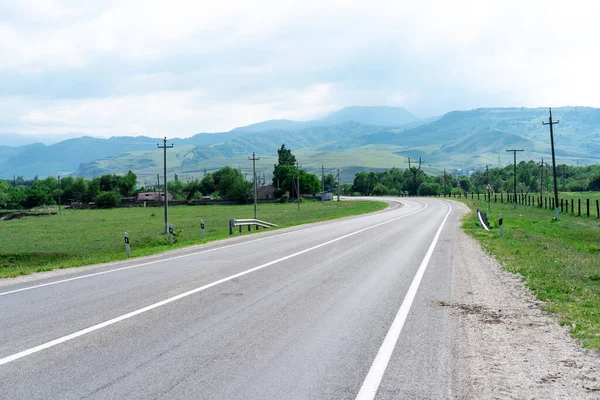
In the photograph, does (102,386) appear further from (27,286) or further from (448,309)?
(27,286)

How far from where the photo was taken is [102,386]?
18.9 ft

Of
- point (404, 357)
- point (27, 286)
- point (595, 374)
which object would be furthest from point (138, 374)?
point (27, 286)

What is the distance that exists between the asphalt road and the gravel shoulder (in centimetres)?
27

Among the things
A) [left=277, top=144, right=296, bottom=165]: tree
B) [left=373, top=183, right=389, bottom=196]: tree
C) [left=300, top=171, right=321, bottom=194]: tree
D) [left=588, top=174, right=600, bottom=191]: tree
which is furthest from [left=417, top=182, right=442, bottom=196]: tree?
[left=277, top=144, right=296, bottom=165]: tree

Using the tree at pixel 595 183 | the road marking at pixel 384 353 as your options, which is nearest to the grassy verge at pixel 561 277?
the road marking at pixel 384 353

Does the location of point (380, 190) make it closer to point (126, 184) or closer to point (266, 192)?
point (266, 192)

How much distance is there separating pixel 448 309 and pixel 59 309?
22.2 feet

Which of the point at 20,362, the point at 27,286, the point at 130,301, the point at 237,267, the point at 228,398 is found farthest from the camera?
the point at 237,267

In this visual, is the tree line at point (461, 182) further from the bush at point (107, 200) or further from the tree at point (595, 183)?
Answer: the bush at point (107, 200)

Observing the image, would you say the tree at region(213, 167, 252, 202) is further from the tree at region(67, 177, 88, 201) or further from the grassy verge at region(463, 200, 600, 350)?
the grassy verge at region(463, 200, 600, 350)

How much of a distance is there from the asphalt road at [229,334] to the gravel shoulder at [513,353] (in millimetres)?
272

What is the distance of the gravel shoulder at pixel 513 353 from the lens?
5730 millimetres

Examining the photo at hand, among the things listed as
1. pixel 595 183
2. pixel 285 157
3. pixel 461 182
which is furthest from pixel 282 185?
pixel 461 182

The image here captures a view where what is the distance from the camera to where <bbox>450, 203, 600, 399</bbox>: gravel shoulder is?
5730 mm
